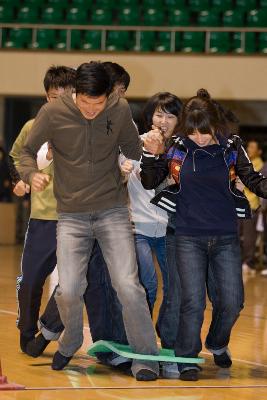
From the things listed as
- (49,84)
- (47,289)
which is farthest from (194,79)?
(49,84)

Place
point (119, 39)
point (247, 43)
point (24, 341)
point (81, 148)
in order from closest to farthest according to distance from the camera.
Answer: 1. point (81, 148)
2. point (24, 341)
3. point (247, 43)
4. point (119, 39)

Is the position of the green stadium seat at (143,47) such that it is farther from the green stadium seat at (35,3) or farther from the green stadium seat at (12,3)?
the green stadium seat at (12,3)

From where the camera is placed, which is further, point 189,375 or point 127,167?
point 189,375

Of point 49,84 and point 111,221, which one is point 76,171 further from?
point 49,84

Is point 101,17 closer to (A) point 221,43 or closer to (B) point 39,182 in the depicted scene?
(A) point 221,43

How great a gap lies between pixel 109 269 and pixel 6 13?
13329 mm

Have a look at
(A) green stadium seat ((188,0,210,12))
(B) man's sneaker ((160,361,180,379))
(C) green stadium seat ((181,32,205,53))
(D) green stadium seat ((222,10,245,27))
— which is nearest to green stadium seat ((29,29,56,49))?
(C) green stadium seat ((181,32,205,53))

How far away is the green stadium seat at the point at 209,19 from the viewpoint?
1711 cm

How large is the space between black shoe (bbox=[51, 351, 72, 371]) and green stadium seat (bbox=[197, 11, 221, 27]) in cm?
1232

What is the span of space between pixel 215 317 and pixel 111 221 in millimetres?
873

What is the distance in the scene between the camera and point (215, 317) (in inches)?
221

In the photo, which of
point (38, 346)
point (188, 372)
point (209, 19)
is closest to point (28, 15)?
point (209, 19)

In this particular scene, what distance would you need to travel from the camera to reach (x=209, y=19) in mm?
17141

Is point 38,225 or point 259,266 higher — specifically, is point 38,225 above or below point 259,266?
above
